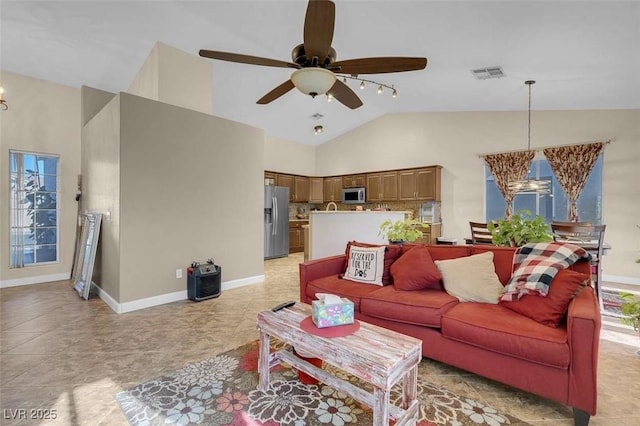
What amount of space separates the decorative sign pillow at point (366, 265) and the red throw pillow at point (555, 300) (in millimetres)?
1228

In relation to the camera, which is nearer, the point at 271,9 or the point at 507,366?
the point at 507,366

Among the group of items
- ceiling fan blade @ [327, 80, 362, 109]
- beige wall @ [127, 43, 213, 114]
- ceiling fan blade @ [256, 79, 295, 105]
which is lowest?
ceiling fan blade @ [327, 80, 362, 109]

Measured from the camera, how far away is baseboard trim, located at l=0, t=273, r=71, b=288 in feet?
15.1

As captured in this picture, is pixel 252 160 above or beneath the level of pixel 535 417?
above

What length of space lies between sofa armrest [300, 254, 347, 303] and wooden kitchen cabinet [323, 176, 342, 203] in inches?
200

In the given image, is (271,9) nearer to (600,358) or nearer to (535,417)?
(535,417)

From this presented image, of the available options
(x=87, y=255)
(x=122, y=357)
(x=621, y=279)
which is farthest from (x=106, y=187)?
(x=621, y=279)

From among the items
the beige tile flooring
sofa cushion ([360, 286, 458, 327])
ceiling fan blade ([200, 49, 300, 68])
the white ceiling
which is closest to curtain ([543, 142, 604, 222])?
the white ceiling

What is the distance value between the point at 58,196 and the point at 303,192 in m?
5.30

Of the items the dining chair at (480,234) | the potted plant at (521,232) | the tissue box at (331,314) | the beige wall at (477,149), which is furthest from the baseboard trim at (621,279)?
the tissue box at (331,314)

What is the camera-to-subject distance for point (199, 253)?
13.6 ft

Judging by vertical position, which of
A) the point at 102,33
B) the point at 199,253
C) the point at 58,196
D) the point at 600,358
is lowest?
the point at 600,358

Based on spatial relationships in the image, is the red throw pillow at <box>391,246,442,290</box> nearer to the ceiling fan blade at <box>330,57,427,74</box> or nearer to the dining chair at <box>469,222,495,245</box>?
the ceiling fan blade at <box>330,57,427,74</box>

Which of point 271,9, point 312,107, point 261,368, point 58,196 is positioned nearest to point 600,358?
point 261,368
